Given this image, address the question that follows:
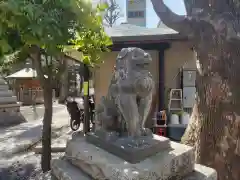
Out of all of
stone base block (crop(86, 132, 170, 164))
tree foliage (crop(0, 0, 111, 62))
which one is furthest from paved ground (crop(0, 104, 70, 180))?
tree foliage (crop(0, 0, 111, 62))

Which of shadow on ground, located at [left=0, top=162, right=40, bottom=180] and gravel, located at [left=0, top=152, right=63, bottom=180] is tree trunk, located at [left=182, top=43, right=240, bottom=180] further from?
shadow on ground, located at [left=0, top=162, right=40, bottom=180]

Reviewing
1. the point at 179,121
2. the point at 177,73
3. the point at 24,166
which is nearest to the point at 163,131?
the point at 179,121

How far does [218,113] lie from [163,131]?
2.63 m

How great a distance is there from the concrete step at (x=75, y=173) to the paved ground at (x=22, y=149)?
2370 mm

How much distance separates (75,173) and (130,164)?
654 millimetres

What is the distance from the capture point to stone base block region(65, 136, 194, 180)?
6.06ft

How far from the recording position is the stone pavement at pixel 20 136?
6.32 meters

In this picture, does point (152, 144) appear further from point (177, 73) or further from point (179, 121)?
point (177, 73)

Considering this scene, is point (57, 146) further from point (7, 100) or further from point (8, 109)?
point (7, 100)

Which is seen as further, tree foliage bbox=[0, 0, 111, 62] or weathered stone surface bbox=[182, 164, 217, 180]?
weathered stone surface bbox=[182, 164, 217, 180]

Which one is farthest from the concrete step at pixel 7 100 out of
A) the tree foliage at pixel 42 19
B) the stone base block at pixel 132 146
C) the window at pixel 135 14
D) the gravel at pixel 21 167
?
the window at pixel 135 14

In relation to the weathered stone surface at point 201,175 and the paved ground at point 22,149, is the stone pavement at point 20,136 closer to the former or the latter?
the paved ground at point 22,149

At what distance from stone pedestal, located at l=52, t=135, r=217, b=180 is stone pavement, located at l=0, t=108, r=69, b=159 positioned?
168 inches

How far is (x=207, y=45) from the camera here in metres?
3.21
